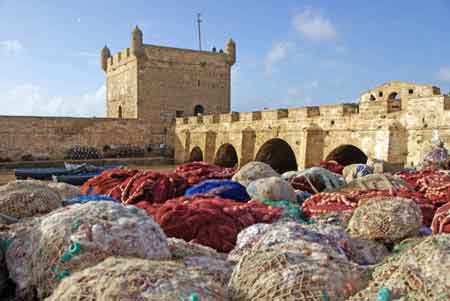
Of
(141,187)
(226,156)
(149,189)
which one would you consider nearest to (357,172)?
(149,189)

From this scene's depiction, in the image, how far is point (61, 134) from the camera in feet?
69.2

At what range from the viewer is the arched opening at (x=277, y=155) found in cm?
1644

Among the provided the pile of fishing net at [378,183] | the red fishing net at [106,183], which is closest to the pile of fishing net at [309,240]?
the pile of fishing net at [378,183]

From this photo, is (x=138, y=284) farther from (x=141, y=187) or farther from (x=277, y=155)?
(x=277, y=155)

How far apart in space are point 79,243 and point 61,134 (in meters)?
20.3

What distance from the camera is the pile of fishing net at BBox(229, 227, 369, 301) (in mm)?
1893

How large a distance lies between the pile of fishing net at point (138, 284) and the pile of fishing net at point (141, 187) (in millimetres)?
4318

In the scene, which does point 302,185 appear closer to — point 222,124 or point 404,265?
point 404,265

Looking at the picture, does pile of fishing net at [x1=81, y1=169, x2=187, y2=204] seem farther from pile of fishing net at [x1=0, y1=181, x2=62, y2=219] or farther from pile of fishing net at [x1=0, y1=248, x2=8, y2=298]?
pile of fishing net at [x1=0, y1=248, x2=8, y2=298]

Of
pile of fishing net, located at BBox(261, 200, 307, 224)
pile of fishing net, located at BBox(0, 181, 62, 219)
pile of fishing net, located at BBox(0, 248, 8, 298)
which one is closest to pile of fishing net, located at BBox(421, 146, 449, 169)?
pile of fishing net, located at BBox(261, 200, 307, 224)

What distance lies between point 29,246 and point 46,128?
19789mm

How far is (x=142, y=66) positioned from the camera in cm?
2531

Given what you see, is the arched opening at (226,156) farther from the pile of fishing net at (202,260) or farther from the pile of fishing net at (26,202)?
the pile of fishing net at (202,260)

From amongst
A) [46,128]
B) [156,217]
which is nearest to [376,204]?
[156,217]
